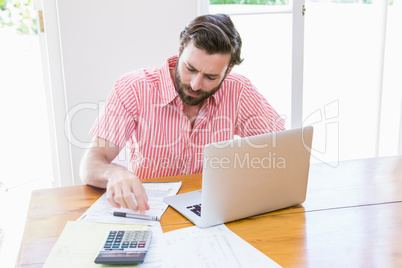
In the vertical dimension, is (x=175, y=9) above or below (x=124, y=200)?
above

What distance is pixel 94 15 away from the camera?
2.11 meters

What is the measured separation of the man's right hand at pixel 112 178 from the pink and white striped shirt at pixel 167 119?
0.05 meters

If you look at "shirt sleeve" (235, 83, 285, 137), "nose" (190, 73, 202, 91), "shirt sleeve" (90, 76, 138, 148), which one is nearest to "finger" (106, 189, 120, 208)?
"shirt sleeve" (90, 76, 138, 148)

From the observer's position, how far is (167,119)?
5.04ft

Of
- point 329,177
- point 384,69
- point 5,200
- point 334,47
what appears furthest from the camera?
point 384,69

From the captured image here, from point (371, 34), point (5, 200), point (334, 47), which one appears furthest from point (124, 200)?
point (371, 34)

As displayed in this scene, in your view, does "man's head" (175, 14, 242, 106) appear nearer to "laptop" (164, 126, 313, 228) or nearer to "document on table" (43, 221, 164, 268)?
"laptop" (164, 126, 313, 228)

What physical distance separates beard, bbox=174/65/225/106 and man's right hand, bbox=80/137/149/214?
1.05 ft

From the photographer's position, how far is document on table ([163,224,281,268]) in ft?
2.83

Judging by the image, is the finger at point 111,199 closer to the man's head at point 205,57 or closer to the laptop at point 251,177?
the laptop at point 251,177

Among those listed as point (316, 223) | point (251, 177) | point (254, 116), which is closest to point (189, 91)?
point (254, 116)

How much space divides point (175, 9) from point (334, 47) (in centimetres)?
122

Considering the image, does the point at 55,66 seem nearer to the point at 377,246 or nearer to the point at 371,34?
the point at 377,246

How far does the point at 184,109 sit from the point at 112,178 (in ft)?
1.89
